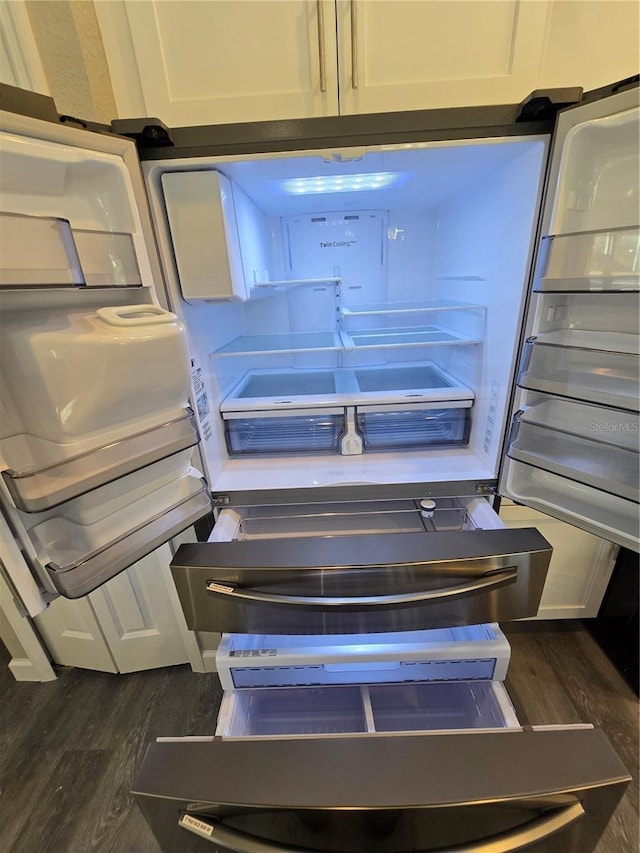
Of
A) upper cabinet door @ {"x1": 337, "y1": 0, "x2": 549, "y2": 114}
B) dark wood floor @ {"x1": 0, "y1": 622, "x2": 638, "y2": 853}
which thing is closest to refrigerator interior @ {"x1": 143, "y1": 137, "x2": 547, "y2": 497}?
upper cabinet door @ {"x1": 337, "y1": 0, "x2": 549, "y2": 114}

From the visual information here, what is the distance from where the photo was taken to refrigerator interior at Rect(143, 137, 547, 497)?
899 mm

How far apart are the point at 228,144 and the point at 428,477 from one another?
976 mm

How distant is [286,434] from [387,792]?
0.94 meters

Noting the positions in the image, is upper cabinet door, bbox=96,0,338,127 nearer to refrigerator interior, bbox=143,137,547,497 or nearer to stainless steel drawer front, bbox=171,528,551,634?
refrigerator interior, bbox=143,137,547,497

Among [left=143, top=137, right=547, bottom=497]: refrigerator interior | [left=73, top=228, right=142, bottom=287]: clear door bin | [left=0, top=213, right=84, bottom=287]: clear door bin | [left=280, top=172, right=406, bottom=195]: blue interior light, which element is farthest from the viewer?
[left=280, top=172, right=406, bottom=195]: blue interior light

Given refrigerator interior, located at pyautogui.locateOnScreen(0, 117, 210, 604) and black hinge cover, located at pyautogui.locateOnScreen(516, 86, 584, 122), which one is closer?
refrigerator interior, located at pyautogui.locateOnScreen(0, 117, 210, 604)

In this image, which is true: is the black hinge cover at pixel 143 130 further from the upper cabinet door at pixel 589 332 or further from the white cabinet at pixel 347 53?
the upper cabinet door at pixel 589 332

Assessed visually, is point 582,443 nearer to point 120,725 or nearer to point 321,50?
point 321,50

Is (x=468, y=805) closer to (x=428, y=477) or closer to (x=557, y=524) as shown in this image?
(x=428, y=477)

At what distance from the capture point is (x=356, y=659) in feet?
2.69

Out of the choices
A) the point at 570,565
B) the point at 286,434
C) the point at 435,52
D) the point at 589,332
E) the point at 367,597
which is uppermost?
the point at 435,52

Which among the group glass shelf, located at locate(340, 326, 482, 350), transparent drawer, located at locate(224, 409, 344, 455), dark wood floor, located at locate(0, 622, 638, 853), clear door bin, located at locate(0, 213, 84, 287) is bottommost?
dark wood floor, located at locate(0, 622, 638, 853)

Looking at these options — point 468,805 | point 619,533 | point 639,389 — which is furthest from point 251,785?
point 639,389

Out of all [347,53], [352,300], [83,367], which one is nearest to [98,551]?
[83,367]
